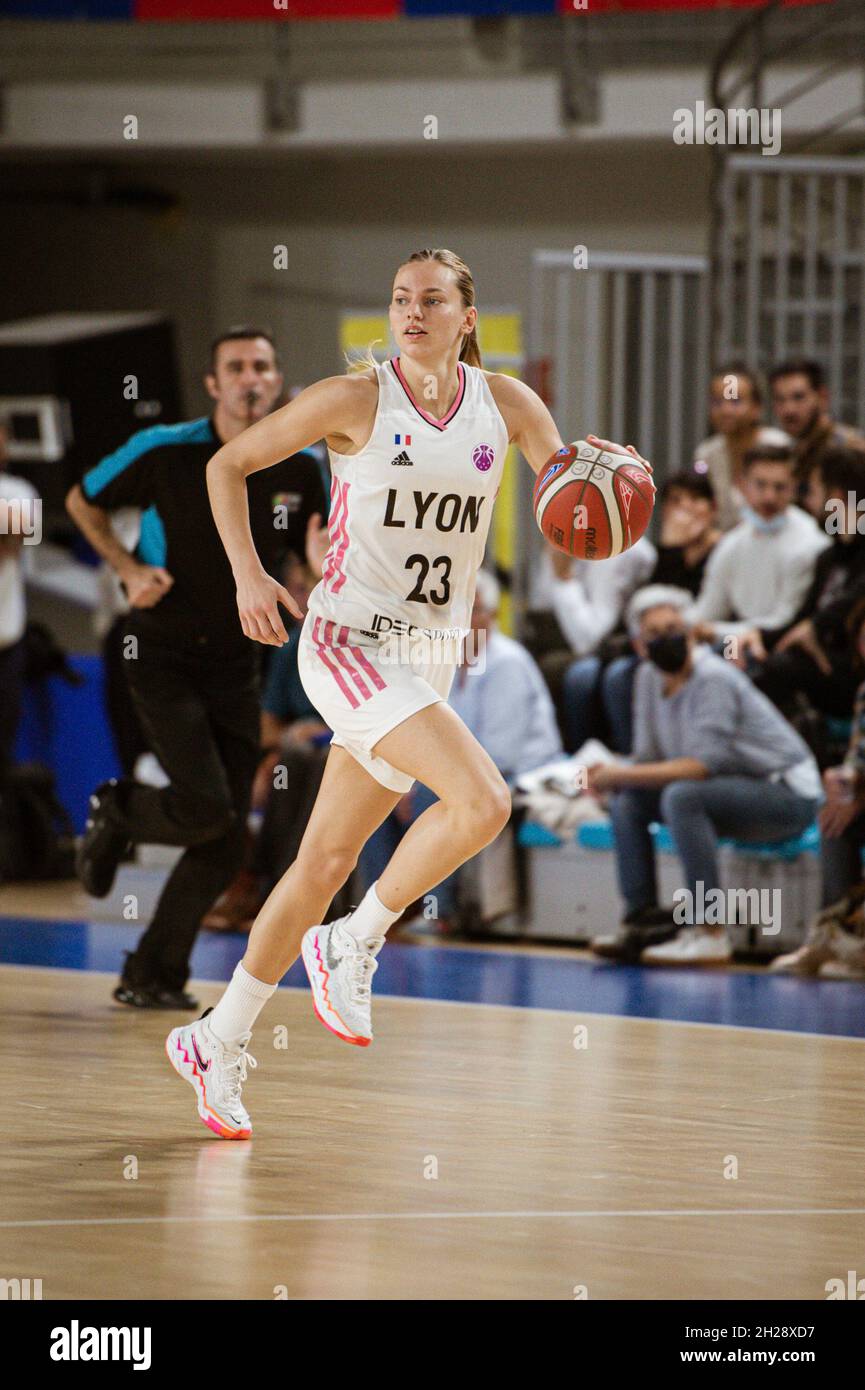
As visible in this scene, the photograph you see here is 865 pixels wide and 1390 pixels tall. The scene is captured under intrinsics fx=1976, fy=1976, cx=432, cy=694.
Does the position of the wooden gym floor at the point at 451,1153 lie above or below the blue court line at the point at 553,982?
above

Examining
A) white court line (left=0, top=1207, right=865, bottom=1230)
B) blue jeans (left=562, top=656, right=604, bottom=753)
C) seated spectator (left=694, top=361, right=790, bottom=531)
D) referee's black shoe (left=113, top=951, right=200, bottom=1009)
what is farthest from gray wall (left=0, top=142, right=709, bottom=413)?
white court line (left=0, top=1207, right=865, bottom=1230)

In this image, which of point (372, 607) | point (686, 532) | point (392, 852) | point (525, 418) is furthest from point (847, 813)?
point (372, 607)

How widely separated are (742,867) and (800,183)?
6.20 meters

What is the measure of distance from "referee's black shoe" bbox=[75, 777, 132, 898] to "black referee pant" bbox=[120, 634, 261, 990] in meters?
0.08

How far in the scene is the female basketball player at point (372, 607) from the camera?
13.7 ft

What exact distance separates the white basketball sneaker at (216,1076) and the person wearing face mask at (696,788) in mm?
3527

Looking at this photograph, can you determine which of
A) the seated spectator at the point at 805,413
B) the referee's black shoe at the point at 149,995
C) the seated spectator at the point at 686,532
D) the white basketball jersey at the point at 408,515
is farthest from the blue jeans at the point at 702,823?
the white basketball jersey at the point at 408,515

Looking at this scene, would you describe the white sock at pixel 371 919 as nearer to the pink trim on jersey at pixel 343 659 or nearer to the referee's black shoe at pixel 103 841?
the pink trim on jersey at pixel 343 659

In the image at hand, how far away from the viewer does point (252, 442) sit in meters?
4.20

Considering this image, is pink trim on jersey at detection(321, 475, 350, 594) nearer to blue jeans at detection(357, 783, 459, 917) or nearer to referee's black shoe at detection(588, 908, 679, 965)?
referee's black shoe at detection(588, 908, 679, 965)

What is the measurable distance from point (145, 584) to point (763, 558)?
3.34 meters
